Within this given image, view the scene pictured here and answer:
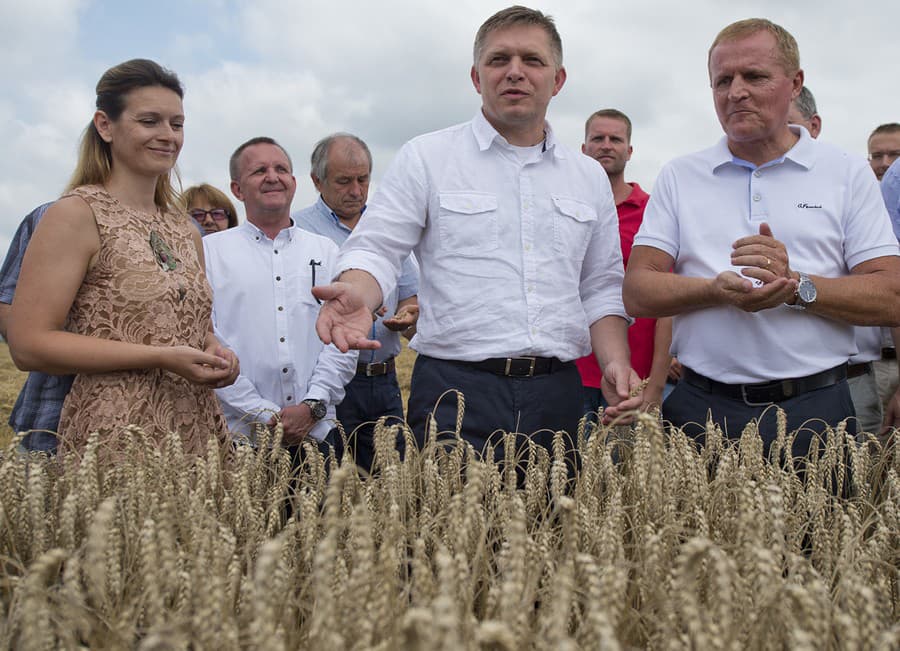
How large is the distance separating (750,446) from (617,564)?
116 centimetres

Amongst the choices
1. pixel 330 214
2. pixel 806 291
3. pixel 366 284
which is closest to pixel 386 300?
pixel 330 214

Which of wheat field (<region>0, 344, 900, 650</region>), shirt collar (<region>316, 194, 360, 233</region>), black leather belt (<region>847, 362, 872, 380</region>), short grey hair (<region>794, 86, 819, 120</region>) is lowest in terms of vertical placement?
wheat field (<region>0, 344, 900, 650</region>)

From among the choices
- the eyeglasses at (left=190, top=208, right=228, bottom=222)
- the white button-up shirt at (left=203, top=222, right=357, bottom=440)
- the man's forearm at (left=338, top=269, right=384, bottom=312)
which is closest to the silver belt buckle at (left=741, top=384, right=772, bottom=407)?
the man's forearm at (left=338, top=269, right=384, bottom=312)

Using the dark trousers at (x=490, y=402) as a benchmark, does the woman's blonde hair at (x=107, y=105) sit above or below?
above

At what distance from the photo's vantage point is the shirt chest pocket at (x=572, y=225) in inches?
139

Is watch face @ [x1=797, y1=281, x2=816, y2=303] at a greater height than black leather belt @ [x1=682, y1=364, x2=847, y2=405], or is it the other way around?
watch face @ [x1=797, y1=281, x2=816, y2=303]

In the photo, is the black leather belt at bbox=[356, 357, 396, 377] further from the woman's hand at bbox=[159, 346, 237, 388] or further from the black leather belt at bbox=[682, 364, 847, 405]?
the black leather belt at bbox=[682, 364, 847, 405]

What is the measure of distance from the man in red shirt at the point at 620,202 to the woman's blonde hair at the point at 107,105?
2.76 meters

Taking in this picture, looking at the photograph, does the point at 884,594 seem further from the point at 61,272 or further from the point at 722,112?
the point at 61,272

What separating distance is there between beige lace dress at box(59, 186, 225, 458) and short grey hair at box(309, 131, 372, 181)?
230cm

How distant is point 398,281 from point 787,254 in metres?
2.70

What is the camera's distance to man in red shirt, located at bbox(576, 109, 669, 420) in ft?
16.9

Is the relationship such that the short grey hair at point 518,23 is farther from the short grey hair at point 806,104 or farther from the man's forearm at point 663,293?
the short grey hair at point 806,104

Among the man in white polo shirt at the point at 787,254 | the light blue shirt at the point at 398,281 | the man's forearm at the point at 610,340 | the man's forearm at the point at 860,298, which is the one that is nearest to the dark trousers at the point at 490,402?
the man's forearm at the point at 610,340
